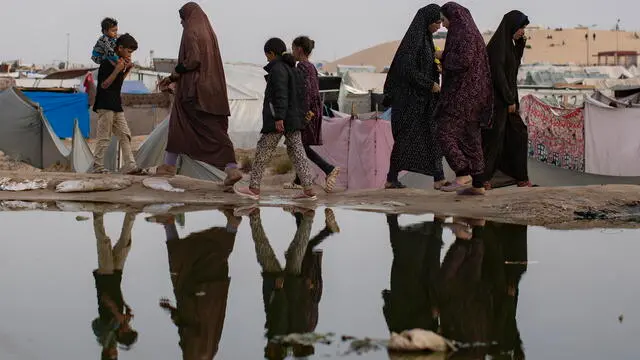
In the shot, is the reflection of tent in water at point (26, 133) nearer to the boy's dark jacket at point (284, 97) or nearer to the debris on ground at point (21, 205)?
Result: the debris on ground at point (21, 205)

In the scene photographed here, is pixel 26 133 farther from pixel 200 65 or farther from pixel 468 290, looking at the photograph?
pixel 468 290

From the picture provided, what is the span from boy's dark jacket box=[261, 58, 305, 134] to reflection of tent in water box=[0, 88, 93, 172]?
666cm

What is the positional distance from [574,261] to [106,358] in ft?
10.6

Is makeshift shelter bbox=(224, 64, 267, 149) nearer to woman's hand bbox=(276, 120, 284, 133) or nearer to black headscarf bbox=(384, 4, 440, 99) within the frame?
black headscarf bbox=(384, 4, 440, 99)

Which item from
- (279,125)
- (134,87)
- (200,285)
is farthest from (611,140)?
(134,87)

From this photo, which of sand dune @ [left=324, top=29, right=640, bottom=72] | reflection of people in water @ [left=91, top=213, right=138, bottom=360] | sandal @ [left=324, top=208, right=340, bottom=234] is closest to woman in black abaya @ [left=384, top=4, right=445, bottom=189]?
sandal @ [left=324, top=208, right=340, bottom=234]

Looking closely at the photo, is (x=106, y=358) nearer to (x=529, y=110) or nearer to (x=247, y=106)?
(x=529, y=110)

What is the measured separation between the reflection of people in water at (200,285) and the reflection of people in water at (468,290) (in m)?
0.94

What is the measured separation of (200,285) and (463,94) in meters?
4.34

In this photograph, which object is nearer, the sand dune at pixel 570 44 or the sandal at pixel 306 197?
the sandal at pixel 306 197

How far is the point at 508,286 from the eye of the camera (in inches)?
203

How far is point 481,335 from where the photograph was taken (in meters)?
4.01

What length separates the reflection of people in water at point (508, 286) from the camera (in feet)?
12.6

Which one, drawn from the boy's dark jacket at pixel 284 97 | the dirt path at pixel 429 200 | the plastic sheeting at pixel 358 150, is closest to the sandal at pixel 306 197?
the dirt path at pixel 429 200
